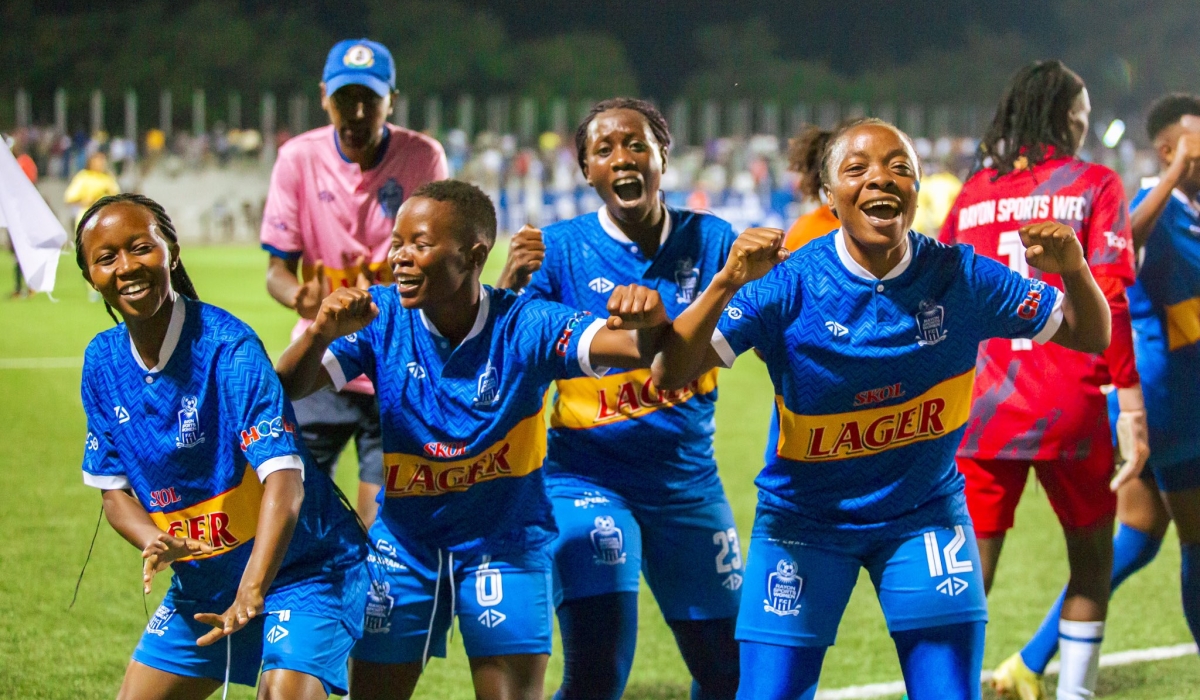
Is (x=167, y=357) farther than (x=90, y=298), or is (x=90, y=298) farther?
(x=90, y=298)

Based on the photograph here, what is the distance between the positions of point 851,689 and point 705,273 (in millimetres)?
1893

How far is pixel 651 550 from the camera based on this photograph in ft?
13.8

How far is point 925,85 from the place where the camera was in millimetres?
73688

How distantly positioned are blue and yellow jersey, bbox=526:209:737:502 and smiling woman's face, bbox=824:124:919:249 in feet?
2.93

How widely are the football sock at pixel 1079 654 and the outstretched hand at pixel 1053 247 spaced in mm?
1784

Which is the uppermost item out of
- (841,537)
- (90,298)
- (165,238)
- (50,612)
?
(165,238)

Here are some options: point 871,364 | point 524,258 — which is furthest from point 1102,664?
point 524,258

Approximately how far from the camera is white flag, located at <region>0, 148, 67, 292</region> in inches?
171

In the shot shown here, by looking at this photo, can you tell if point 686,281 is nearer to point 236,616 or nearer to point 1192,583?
point 236,616

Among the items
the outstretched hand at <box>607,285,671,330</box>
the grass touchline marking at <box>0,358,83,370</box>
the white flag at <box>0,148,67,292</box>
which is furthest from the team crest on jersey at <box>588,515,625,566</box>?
the grass touchline marking at <box>0,358,83,370</box>

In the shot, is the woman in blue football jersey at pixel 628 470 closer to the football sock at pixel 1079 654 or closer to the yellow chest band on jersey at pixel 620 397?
the yellow chest band on jersey at pixel 620 397

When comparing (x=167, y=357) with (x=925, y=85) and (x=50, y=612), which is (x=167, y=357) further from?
(x=925, y=85)

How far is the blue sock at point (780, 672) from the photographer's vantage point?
11.1ft

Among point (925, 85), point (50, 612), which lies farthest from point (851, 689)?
point (925, 85)
